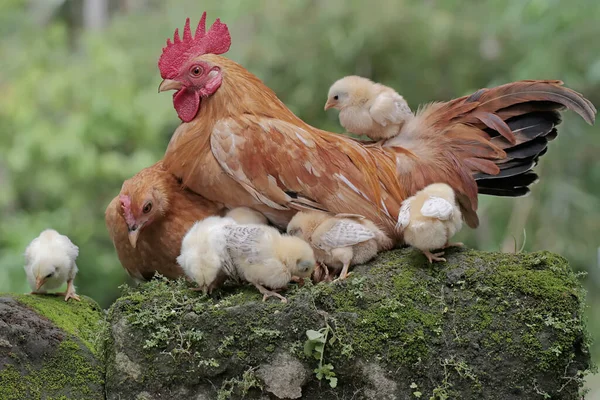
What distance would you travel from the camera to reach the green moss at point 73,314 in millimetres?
2846

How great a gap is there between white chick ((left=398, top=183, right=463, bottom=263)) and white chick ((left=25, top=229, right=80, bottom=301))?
4.68 ft

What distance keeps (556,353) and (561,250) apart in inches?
143

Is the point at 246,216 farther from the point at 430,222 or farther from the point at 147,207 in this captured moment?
the point at 430,222

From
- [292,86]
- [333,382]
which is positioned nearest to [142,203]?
[333,382]

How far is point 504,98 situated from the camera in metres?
3.20

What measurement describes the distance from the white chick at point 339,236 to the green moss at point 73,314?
2.89ft

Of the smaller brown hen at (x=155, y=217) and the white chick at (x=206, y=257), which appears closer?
the white chick at (x=206, y=257)

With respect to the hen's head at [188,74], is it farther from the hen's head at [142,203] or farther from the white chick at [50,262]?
the white chick at [50,262]

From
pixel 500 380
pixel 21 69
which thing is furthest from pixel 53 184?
pixel 500 380

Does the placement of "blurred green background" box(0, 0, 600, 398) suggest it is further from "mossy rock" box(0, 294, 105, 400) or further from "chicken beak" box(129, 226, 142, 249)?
"mossy rock" box(0, 294, 105, 400)

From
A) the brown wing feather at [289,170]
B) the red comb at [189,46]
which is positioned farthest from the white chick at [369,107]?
the red comb at [189,46]

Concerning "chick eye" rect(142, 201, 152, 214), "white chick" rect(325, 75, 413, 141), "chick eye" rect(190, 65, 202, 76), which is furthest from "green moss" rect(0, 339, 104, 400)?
"white chick" rect(325, 75, 413, 141)

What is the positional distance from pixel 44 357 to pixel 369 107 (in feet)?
5.62

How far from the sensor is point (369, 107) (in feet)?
10.9
